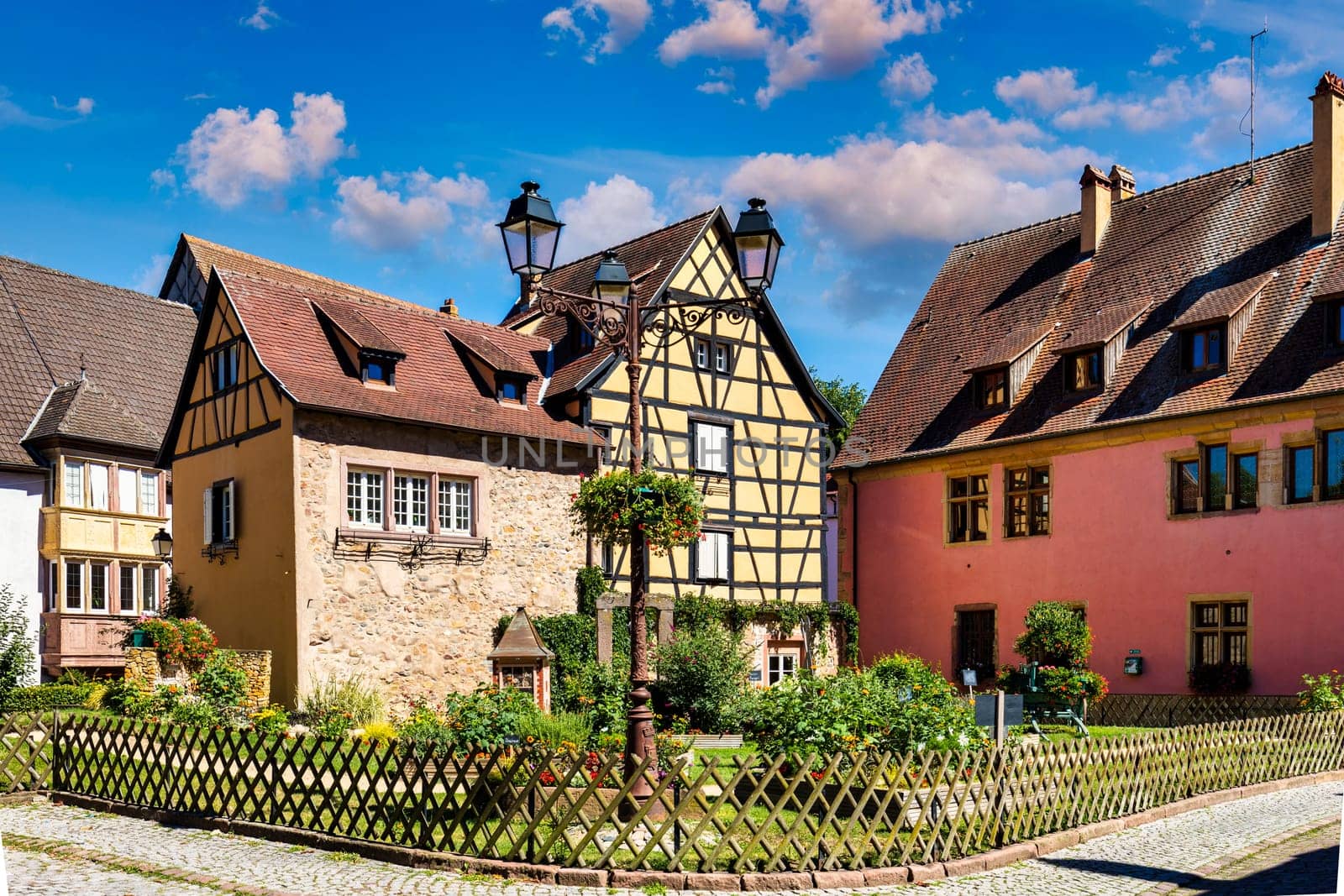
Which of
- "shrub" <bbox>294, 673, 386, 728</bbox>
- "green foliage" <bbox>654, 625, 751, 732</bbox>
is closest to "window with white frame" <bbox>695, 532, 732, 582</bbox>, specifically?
"green foliage" <bbox>654, 625, 751, 732</bbox>

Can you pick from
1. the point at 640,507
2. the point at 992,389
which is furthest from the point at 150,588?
→ the point at 640,507

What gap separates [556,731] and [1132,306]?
16.5m

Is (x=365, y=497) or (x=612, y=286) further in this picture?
(x=365, y=497)

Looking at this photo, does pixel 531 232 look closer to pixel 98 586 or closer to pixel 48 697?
pixel 48 697

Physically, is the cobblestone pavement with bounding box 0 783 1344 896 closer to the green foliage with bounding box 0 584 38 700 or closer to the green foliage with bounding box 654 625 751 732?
the green foliage with bounding box 654 625 751 732

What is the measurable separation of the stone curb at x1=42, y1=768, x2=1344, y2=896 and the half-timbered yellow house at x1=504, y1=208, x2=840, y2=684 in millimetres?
13297

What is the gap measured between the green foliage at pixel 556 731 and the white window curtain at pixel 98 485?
619 inches

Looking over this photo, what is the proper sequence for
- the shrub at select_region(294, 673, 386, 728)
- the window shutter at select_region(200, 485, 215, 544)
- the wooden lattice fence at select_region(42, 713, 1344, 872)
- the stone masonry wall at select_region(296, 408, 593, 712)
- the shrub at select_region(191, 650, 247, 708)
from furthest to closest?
1. the window shutter at select_region(200, 485, 215, 544)
2. the stone masonry wall at select_region(296, 408, 593, 712)
3. the shrub at select_region(294, 673, 386, 728)
4. the shrub at select_region(191, 650, 247, 708)
5. the wooden lattice fence at select_region(42, 713, 1344, 872)

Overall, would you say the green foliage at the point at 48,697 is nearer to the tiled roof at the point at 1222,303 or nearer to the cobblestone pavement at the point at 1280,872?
the cobblestone pavement at the point at 1280,872

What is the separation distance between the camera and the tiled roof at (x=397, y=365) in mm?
23562

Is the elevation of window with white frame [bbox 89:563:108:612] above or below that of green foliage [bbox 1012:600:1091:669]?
above

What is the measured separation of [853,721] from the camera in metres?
13.9

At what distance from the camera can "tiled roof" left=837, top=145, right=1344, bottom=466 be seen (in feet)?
81.6

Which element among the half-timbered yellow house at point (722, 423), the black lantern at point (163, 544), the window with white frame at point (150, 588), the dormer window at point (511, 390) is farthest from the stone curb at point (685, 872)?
the window with white frame at point (150, 588)
